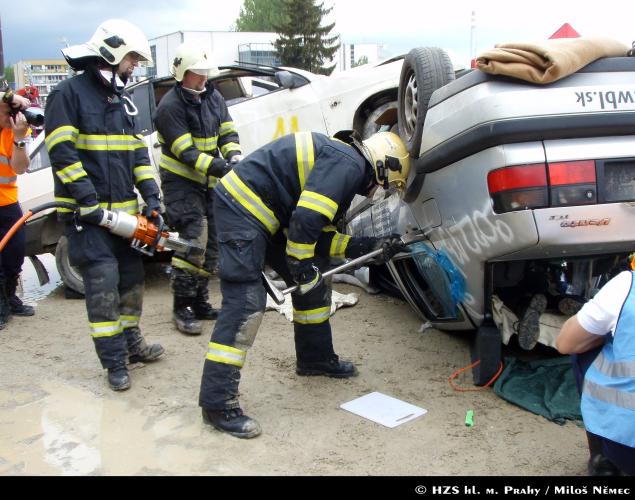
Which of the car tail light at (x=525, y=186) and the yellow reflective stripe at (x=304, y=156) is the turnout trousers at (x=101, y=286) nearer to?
the yellow reflective stripe at (x=304, y=156)

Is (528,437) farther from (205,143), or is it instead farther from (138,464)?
(205,143)

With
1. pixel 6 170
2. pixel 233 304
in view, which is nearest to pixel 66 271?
pixel 6 170

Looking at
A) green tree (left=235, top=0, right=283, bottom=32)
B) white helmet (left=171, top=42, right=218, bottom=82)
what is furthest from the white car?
green tree (left=235, top=0, right=283, bottom=32)

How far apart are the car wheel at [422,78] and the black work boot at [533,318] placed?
97 centimetres

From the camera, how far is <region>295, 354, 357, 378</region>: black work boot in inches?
147

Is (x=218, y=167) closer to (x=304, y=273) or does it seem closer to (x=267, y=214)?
(x=267, y=214)

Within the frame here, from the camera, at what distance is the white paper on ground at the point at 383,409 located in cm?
317

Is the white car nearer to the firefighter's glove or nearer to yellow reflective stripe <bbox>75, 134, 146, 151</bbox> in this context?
the firefighter's glove

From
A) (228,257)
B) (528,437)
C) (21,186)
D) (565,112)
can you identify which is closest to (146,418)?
(228,257)

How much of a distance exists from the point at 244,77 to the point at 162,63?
75.9ft

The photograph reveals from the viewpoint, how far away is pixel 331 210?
2.92 m

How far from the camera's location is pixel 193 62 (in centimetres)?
446

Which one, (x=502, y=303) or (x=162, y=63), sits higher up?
(x=162, y=63)

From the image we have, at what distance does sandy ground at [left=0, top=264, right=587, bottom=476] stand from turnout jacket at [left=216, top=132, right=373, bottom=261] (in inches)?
34.8
